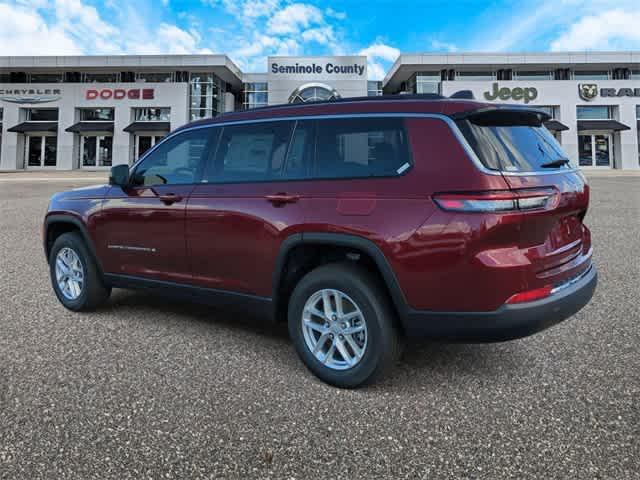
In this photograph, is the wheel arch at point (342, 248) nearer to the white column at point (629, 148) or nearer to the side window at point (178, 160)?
the side window at point (178, 160)

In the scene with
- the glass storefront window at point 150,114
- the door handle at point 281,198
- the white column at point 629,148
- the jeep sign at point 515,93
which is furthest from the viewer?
the glass storefront window at point 150,114

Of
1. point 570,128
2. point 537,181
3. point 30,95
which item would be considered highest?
point 30,95

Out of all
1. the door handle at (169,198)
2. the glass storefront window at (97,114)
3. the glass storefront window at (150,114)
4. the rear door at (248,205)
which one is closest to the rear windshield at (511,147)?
the rear door at (248,205)

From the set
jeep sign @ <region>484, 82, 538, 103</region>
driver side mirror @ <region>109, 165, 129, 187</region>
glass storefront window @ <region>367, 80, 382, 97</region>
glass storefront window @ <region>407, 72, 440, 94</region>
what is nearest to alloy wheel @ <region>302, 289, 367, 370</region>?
driver side mirror @ <region>109, 165, 129, 187</region>

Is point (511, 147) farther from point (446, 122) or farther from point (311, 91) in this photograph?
point (311, 91)

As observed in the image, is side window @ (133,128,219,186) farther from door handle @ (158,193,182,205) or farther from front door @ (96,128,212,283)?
door handle @ (158,193,182,205)

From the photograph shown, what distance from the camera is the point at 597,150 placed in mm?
40781

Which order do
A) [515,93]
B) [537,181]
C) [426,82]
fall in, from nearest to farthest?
[537,181] < [515,93] < [426,82]

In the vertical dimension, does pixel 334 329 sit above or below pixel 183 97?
below

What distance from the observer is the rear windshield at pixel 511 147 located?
2.45m

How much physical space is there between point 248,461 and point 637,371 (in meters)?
2.59

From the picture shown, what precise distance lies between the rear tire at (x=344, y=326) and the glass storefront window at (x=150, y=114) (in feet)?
139

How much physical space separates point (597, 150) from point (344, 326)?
46237 mm

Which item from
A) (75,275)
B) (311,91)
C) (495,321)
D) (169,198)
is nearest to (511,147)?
(495,321)
